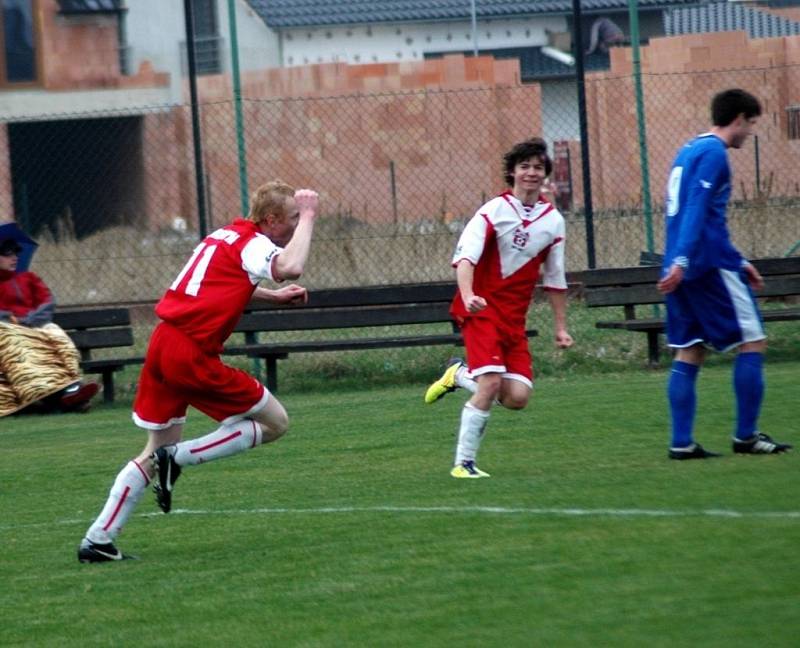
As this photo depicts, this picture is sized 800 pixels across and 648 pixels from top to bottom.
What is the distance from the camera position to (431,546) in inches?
261

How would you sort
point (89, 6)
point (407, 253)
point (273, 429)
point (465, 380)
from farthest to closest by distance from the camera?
point (89, 6)
point (407, 253)
point (465, 380)
point (273, 429)

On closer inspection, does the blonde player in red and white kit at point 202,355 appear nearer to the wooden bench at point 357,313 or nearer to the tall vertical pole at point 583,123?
the wooden bench at point 357,313

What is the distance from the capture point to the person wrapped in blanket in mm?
13477

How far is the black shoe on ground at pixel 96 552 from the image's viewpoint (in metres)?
6.86

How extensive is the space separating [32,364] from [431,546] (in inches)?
299

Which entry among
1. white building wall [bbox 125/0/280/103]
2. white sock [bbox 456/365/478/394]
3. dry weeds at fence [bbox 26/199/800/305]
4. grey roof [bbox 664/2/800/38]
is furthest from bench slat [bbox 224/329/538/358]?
grey roof [bbox 664/2/800/38]

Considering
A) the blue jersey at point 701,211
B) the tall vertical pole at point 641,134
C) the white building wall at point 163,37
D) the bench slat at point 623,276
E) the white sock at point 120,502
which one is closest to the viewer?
the white sock at point 120,502

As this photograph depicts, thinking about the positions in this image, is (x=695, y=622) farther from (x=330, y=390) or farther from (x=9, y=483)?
(x=330, y=390)

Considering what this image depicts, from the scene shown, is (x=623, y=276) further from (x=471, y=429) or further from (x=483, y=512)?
(x=483, y=512)

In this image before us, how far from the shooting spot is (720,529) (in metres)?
6.48

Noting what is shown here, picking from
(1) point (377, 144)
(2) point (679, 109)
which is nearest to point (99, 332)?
(1) point (377, 144)

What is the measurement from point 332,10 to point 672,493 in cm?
3014

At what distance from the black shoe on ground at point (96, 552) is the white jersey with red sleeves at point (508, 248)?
93.7 inches

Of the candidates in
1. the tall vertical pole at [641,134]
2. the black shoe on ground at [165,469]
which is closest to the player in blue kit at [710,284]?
the black shoe on ground at [165,469]
